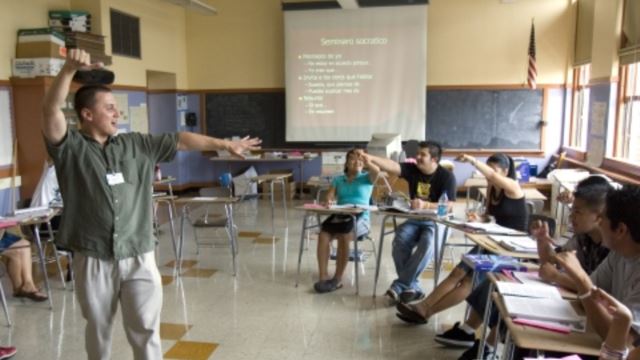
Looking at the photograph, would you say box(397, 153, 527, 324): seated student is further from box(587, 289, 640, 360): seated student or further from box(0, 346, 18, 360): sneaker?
box(0, 346, 18, 360): sneaker

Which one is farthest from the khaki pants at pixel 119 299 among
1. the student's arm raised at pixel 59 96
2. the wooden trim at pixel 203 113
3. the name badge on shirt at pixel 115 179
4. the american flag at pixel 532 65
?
the wooden trim at pixel 203 113

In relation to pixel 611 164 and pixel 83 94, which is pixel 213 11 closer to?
pixel 611 164

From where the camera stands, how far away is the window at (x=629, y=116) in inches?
239

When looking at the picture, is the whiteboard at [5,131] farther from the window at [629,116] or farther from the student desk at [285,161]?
the window at [629,116]

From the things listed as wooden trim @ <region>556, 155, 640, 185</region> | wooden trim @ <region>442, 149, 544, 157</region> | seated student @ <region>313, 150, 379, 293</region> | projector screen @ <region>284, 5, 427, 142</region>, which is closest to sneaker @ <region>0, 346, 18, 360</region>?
seated student @ <region>313, 150, 379, 293</region>

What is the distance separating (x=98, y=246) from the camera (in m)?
2.12

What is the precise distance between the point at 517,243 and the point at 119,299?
202 cm

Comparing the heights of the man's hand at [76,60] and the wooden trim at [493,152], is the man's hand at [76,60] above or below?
above

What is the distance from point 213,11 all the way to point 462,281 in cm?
699

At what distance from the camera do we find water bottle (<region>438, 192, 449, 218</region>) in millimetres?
3785

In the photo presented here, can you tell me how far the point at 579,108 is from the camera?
8.20m

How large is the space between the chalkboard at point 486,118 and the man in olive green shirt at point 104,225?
7210 mm

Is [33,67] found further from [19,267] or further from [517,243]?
[517,243]

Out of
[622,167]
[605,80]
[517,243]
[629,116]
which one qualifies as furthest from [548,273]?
[605,80]
